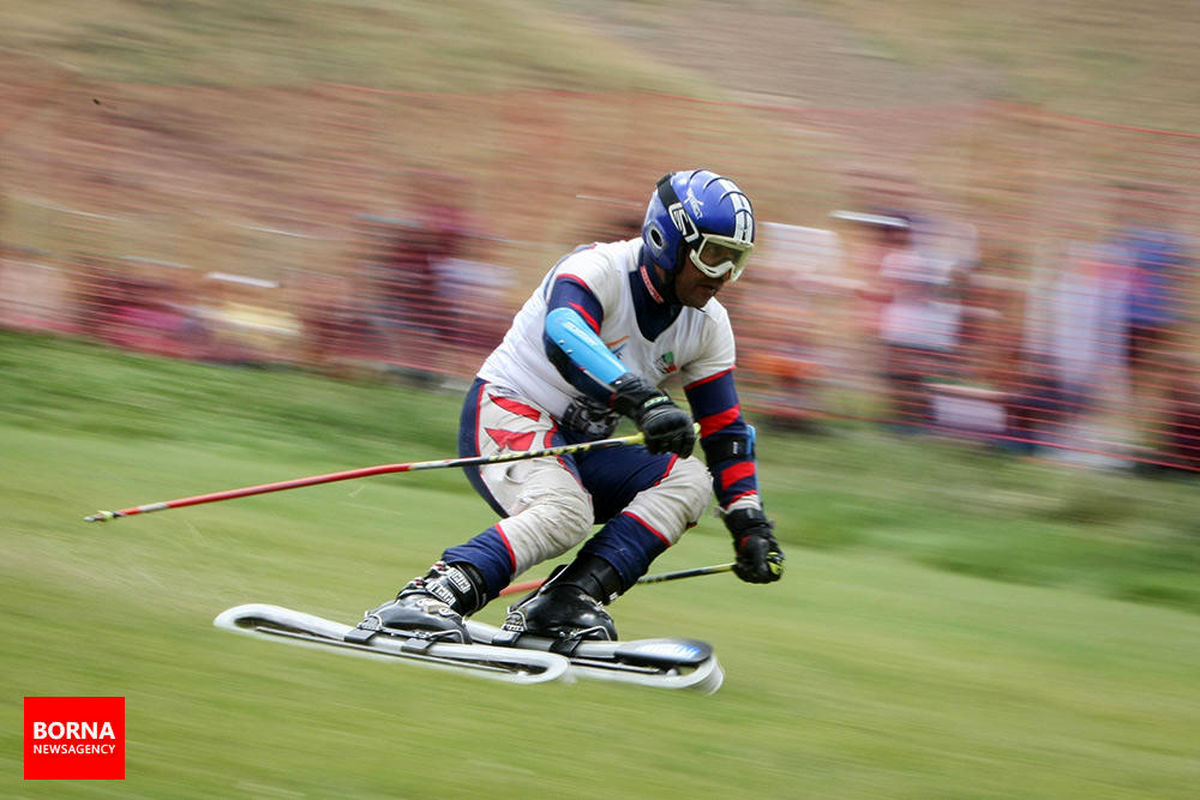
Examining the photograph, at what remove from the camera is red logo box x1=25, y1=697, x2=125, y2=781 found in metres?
3.45

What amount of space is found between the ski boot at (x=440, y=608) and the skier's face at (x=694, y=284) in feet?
4.05

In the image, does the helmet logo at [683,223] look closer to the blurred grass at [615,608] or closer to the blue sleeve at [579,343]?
the blue sleeve at [579,343]

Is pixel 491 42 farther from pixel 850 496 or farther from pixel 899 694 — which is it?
pixel 899 694

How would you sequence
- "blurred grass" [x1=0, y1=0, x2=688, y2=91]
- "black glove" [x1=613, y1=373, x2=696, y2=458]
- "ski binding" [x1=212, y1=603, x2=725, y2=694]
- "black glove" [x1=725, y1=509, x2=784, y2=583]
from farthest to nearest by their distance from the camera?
"blurred grass" [x1=0, y1=0, x2=688, y2=91]
"black glove" [x1=725, y1=509, x2=784, y2=583]
"ski binding" [x1=212, y1=603, x2=725, y2=694]
"black glove" [x1=613, y1=373, x2=696, y2=458]

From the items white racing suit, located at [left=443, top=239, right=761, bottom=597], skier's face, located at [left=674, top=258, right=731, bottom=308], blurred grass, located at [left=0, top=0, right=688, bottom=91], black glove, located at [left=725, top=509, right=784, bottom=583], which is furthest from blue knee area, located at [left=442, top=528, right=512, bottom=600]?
blurred grass, located at [left=0, top=0, right=688, bottom=91]

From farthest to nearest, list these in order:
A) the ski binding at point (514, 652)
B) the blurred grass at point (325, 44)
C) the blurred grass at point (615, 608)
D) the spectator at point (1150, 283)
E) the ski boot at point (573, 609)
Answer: the blurred grass at point (325, 44)
the spectator at point (1150, 283)
the ski boot at point (573, 609)
the ski binding at point (514, 652)
the blurred grass at point (615, 608)

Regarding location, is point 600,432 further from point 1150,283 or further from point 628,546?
point 1150,283

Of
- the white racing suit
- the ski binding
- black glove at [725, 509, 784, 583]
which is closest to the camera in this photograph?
the ski binding

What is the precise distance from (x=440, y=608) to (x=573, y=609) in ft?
1.79

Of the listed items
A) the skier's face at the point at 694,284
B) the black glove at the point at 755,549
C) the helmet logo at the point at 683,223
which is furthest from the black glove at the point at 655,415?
the black glove at the point at 755,549

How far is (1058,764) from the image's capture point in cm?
446

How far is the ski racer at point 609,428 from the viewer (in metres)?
4.98

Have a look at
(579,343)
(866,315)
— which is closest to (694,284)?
(579,343)

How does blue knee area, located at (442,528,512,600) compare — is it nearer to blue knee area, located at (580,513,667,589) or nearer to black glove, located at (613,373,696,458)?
blue knee area, located at (580,513,667,589)
